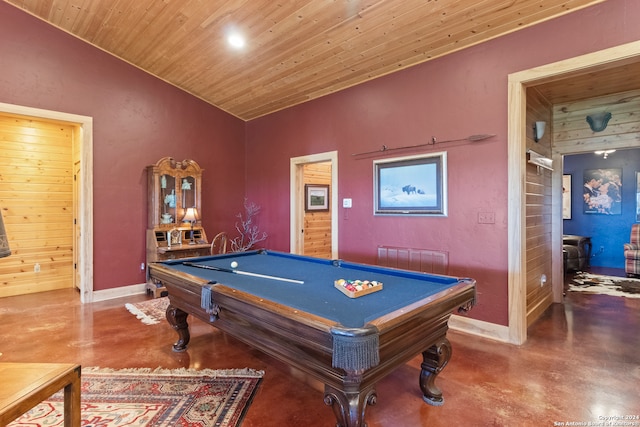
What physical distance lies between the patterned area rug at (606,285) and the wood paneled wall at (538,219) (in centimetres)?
122

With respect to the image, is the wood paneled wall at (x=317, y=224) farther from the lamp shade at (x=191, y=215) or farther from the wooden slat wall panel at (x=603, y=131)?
the wooden slat wall panel at (x=603, y=131)

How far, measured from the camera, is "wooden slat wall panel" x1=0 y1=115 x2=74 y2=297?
4.67 m

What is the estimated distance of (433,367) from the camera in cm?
205

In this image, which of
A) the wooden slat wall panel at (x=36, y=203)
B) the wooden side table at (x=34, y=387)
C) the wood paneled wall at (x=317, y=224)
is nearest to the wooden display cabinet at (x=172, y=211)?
the wooden slat wall panel at (x=36, y=203)

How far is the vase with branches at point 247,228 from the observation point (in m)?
5.82

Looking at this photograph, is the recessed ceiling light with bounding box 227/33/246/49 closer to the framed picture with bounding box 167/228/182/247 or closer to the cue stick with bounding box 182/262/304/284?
the cue stick with bounding box 182/262/304/284

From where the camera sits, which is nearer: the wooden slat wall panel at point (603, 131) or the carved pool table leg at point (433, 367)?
the carved pool table leg at point (433, 367)

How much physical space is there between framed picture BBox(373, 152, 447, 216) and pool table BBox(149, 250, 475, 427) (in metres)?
1.41

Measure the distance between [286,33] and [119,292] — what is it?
4083 millimetres

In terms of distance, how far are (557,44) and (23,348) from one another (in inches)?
212

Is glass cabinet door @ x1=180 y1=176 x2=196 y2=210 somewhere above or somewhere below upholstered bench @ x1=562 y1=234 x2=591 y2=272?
above

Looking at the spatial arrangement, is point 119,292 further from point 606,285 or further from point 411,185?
point 606,285

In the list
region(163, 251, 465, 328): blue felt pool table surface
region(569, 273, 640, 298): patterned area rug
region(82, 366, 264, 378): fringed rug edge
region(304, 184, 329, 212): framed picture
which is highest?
region(304, 184, 329, 212): framed picture

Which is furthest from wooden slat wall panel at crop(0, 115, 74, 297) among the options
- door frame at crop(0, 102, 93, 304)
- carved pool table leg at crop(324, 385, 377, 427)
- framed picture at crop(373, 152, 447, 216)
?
carved pool table leg at crop(324, 385, 377, 427)
